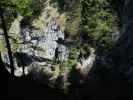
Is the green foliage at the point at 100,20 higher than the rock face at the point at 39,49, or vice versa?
the green foliage at the point at 100,20

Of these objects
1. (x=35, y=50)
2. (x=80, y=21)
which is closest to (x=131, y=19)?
(x=80, y=21)

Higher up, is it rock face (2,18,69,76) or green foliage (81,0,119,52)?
green foliage (81,0,119,52)

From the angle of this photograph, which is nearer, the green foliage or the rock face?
the green foliage

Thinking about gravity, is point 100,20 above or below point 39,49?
above

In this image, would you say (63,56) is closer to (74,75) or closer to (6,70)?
(74,75)

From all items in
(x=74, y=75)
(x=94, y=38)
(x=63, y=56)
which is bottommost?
(x=74, y=75)

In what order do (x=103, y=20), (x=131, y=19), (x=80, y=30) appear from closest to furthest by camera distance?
1. (x=131, y=19)
2. (x=103, y=20)
3. (x=80, y=30)

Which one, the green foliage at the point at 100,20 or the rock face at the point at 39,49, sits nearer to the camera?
the green foliage at the point at 100,20

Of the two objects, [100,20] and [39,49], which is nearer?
[100,20]
